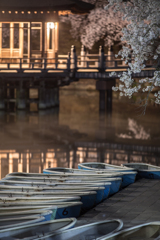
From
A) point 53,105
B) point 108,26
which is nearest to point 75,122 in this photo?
point 53,105

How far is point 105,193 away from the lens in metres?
7.37

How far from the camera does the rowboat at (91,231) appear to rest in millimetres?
5121

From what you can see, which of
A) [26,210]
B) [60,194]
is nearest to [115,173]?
[60,194]

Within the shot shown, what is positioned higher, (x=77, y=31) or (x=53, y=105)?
(x=77, y=31)

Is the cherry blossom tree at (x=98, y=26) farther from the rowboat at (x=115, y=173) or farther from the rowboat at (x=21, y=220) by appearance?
the rowboat at (x=21, y=220)

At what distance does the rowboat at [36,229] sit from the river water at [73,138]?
469 cm

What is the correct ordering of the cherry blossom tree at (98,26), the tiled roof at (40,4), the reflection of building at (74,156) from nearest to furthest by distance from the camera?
1. the reflection of building at (74,156)
2. the tiled roof at (40,4)
3. the cherry blossom tree at (98,26)

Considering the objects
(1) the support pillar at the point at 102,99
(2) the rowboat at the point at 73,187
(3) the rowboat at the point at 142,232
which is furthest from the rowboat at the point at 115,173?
(1) the support pillar at the point at 102,99

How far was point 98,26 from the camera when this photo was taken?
2986 cm

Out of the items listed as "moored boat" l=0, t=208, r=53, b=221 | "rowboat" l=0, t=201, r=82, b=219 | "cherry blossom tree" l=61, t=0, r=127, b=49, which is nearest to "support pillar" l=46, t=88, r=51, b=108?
"cherry blossom tree" l=61, t=0, r=127, b=49

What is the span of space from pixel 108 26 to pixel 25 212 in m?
25.2

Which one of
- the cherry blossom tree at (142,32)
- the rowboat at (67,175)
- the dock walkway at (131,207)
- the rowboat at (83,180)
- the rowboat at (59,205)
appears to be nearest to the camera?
the rowboat at (59,205)

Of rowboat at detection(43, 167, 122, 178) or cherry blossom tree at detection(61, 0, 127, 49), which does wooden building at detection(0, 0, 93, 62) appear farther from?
rowboat at detection(43, 167, 122, 178)

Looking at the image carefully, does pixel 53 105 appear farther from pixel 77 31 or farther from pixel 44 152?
pixel 44 152
